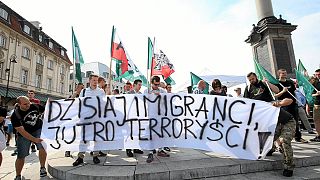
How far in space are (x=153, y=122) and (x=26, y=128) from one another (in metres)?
2.57

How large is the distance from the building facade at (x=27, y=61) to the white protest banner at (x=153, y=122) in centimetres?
2205

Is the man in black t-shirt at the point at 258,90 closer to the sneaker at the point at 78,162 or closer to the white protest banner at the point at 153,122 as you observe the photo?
the white protest banner at the point at 153,122

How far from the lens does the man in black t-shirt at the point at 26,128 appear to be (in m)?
4.34

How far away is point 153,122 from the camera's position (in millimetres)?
5055

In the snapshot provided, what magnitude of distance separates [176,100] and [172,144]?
98cm

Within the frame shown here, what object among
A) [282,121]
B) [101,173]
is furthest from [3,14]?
[282,121]

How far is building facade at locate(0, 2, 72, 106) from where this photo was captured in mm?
26625

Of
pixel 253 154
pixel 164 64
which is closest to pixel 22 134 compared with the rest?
pixel 253 154

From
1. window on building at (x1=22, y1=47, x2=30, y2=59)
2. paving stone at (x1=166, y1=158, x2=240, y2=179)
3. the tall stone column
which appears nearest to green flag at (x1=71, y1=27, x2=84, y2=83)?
paving stone at (x1=166, y1=158, x2=240, y2=179)

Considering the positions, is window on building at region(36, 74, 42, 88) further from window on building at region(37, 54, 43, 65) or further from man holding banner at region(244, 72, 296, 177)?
man holding banner at region(244, 72, 296, 177)

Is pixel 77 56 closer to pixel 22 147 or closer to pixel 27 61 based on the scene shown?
pixel 22 147

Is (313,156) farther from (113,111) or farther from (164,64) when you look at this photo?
(164,64)

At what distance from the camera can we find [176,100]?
5191 mm

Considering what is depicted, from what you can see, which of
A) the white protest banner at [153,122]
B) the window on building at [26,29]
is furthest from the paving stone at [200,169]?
the window on building at [26,29]
